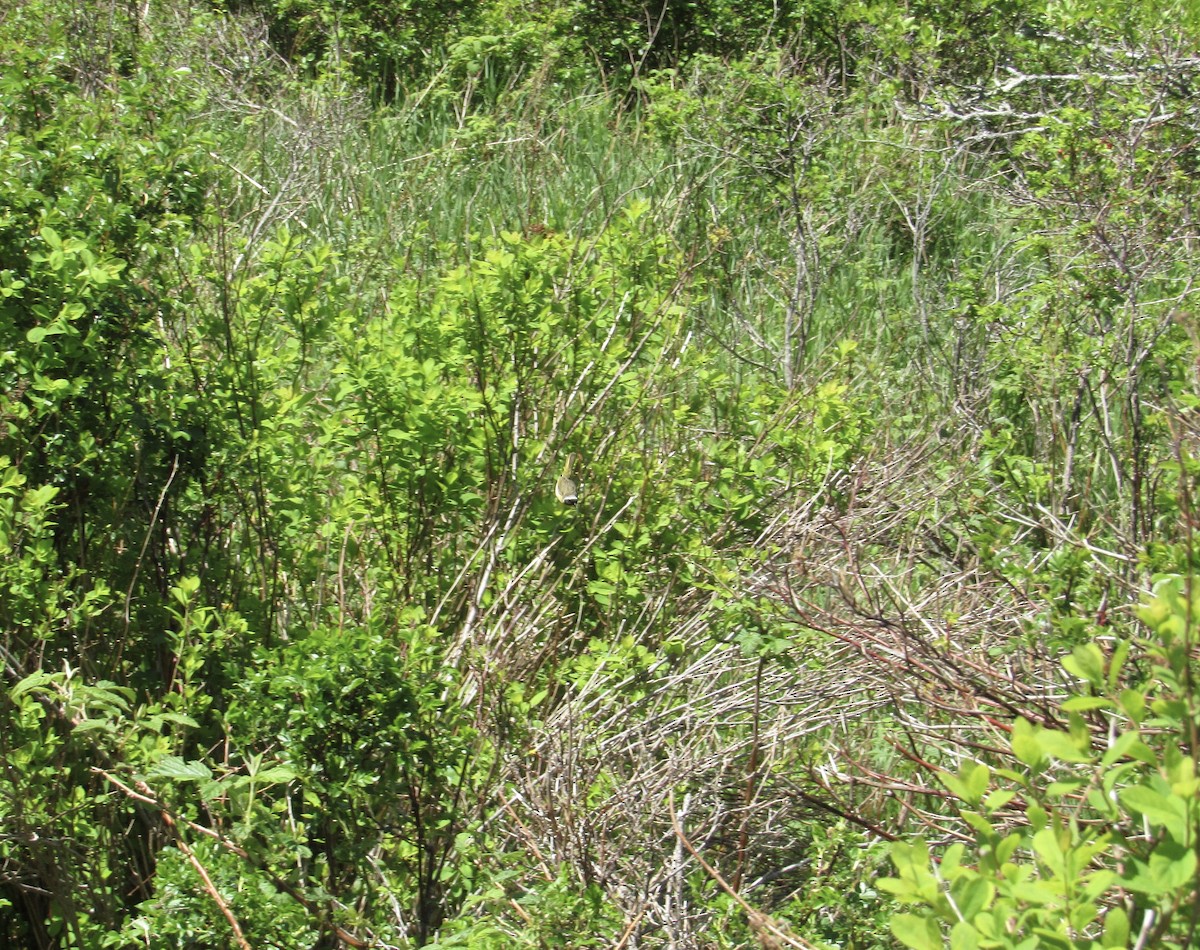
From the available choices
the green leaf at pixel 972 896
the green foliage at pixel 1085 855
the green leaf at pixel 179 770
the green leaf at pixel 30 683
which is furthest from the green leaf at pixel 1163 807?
the green leaf at pixel 30 683

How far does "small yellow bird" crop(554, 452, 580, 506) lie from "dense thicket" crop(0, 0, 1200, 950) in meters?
0.01

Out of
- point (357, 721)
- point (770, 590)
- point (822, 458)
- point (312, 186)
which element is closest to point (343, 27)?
point (312, 186)

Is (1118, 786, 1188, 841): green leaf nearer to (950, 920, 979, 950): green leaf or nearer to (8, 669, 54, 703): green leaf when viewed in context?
(950, 920, 979, 950): green leaf

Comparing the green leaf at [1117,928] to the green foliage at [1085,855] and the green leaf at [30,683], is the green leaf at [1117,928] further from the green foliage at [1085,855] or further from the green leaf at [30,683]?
the green leaf at [30,683]

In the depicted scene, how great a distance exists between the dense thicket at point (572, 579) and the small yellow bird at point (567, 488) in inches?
Answer: 0.5

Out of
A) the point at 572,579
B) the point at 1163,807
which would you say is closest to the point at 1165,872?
the point at 1163,807

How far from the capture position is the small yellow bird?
3.69m

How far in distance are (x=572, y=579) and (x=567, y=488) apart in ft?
0.80

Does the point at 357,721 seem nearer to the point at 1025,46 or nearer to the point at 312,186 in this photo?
the point at 312,186

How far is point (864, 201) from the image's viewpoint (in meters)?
6.56

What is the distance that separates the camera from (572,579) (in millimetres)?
3662

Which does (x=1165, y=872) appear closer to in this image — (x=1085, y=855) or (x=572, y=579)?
(x=1085, y=855)

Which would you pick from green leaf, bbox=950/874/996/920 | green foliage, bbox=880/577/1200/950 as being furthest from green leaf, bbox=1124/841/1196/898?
green leaf, bbox=950/874/996/920

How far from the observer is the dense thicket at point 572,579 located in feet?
8.25
